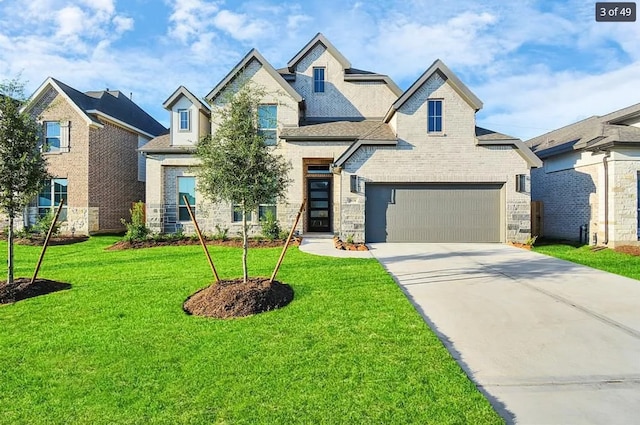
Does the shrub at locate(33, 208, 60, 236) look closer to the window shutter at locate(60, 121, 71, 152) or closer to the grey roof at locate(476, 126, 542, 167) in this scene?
the window shutter at locate(60, 121, 71, 152)

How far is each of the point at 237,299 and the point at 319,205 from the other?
35.7ft

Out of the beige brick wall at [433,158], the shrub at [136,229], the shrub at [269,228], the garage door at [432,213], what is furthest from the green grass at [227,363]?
the shrub at [269,228]

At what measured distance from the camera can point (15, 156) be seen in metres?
7.09

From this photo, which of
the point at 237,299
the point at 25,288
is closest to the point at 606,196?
the point at 237,299

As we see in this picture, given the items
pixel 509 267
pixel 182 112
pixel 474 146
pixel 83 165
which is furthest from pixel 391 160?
pixel 83 165

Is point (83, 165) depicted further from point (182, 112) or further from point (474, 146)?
point (474, 146)

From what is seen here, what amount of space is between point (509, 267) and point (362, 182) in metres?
6.02

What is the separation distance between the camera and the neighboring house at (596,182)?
485 inches

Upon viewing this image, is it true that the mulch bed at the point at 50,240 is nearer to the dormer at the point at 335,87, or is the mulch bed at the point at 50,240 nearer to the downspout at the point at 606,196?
the dormer at the point at 335,87

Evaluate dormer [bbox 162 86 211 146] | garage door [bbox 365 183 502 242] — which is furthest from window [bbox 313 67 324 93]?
garage door [bbox 365 183 502 242]

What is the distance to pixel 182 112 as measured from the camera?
52.7 ft

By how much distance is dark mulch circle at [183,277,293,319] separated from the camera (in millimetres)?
5652

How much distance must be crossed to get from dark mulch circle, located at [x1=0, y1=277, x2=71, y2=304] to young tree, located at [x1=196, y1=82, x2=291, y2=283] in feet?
11.8

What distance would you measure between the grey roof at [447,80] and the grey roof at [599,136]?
13.4 feet
